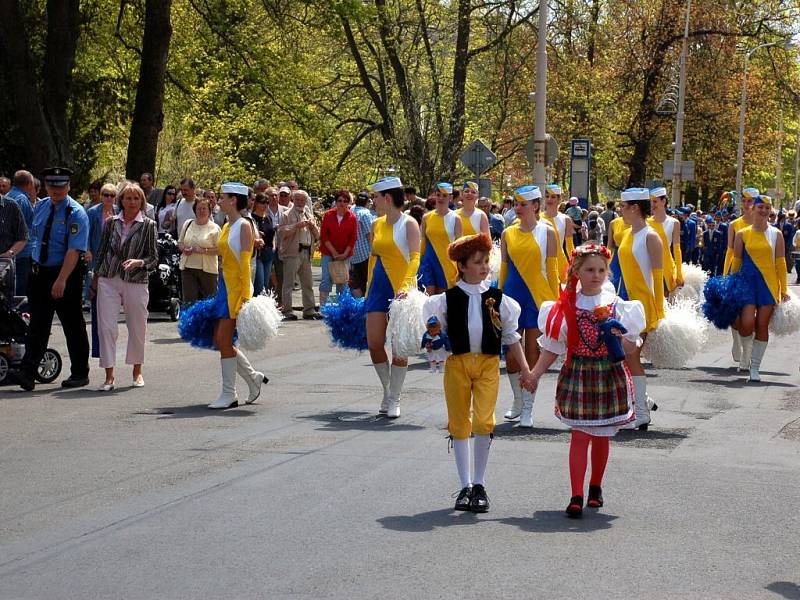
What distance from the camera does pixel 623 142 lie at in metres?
53.4

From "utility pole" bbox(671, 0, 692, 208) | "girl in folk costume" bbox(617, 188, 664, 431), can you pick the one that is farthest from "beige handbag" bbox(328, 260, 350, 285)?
"utility pole" bbox(671, 0, 692, 208)

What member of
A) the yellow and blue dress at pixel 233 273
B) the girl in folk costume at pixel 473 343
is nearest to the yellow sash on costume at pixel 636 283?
the yellow and blue dress at pixel 233 273

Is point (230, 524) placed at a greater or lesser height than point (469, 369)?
lesser

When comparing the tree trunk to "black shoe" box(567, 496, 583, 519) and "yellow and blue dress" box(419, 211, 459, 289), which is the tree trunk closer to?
"yellow and blue dress" box(419, 211, 459, 289)

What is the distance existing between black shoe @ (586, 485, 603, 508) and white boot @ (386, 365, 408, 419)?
3.52m

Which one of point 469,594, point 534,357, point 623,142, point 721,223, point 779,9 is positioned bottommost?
point 469,594

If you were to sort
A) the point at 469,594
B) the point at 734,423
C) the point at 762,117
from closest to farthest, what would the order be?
the point at 469,594
the point at 734,423
the point at 762,117

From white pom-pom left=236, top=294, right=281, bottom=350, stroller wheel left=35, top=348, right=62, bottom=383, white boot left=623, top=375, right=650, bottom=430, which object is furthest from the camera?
stroller wheel left=35, top=348, right=62, bottom=383

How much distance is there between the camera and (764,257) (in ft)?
47.2

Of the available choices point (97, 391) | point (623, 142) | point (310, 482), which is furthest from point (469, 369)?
point (623, 142)

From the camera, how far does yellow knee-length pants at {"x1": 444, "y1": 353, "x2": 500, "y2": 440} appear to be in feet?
25.0

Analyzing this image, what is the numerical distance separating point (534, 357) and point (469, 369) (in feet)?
11.7

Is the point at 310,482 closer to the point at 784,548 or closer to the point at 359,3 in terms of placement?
the point at 784,548

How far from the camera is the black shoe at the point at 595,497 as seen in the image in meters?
7.62
